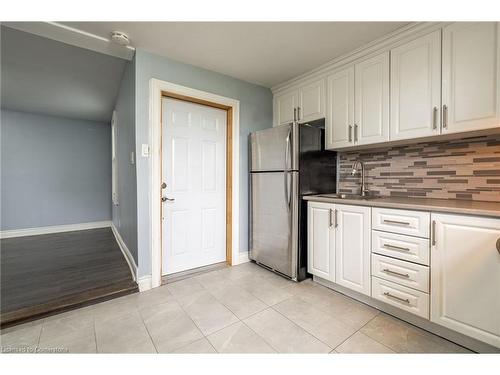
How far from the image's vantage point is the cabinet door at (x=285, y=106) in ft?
9.22

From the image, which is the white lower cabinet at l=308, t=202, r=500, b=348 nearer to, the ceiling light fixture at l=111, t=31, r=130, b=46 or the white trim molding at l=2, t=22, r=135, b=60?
the ceiling light fixture at l=111, t=31, r=130, b=46

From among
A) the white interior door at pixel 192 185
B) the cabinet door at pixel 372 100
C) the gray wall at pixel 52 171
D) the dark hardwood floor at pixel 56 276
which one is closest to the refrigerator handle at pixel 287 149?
the cabinet door at pixel 372 100

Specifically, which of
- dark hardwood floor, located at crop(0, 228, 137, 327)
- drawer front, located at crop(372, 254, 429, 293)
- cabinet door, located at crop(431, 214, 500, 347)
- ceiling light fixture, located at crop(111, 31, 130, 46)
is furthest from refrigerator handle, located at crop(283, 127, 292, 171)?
dark hardwood floor, located at crop(0, 228, 137, 327)

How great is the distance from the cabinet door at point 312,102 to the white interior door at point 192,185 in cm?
96

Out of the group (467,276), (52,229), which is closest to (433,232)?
(467,276)

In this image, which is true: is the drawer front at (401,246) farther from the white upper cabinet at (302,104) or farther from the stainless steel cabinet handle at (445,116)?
the white upper cabinet at (302,104)

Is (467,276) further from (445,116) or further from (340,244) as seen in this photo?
(445,116)

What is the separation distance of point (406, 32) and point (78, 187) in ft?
19.0

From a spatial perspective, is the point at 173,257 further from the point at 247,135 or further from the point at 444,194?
the point at 444,194

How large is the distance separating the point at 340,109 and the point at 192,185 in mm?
1827

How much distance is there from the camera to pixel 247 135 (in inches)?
113

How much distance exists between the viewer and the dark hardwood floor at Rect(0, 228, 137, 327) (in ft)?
5.89

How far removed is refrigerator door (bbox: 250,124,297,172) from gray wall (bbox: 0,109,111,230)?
396cm
